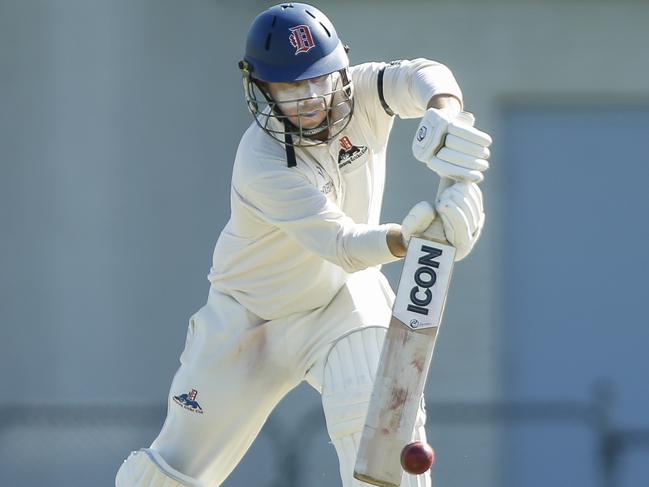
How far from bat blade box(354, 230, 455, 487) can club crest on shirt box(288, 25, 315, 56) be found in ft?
1.92

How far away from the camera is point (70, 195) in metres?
6.63

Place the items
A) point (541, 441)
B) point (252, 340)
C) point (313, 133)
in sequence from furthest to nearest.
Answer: point (541, 441) → point (252, 340) → point (313, 133)

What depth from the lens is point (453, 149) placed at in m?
3.35

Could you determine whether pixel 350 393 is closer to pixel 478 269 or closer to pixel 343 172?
pixel 343 172

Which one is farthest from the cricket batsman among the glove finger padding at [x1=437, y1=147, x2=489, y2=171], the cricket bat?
the cricket bat

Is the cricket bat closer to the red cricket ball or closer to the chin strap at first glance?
the red cricket ball

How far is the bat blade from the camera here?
11.2 feet

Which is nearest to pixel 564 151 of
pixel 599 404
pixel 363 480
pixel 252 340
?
pixel 599 404

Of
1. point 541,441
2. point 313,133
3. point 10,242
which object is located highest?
point 313,133

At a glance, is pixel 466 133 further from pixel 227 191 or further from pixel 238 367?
pixel 227 191

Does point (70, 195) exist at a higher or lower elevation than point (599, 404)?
higher

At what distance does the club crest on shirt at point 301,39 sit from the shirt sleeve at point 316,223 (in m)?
0.27

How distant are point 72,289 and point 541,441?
1.93 meters

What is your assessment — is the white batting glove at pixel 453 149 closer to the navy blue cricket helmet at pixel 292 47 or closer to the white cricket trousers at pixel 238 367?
the navy blue cricket helmet at pixel 292 47
